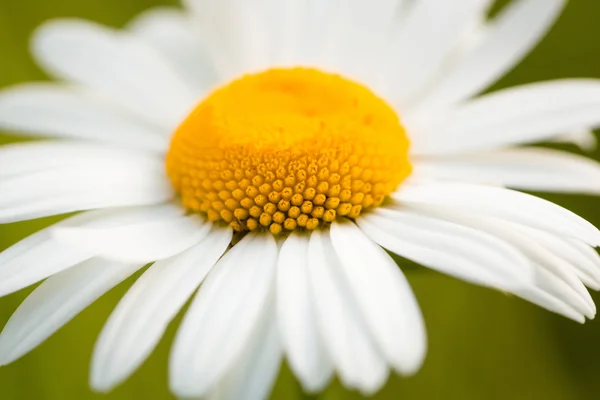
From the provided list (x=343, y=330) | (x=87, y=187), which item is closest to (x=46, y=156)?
(x=87, y=187)

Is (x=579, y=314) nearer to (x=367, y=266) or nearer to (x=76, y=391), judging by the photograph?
(x=367, y=266)

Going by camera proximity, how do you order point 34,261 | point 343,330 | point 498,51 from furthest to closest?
point 498,51 < point 34,261 < point 343,330

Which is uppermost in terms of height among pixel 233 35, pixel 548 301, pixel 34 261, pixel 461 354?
pixel 233 35

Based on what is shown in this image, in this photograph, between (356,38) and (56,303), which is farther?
(356,38)

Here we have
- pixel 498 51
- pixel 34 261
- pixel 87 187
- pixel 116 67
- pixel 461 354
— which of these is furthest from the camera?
pixel 461 354

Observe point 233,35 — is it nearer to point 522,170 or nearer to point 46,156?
point 46,156

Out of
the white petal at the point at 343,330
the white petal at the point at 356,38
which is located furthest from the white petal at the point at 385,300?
the white petal at the point at 356,38

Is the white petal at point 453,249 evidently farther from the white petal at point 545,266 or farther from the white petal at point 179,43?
the white petal at point 179,43

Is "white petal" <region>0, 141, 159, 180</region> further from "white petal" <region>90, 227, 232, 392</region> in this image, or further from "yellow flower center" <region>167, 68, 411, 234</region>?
"white petal" <region>90, 227, 232, 392</region>
